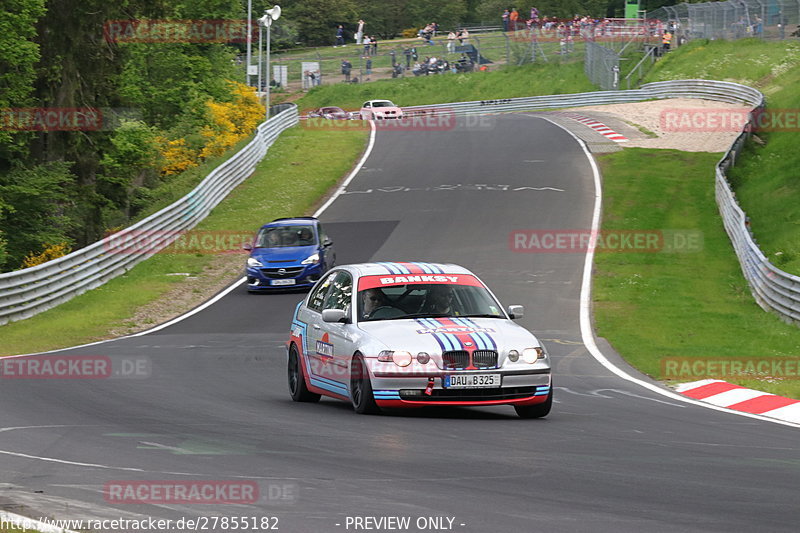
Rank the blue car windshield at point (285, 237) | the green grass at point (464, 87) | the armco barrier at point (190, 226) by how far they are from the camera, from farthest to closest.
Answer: the green grass at point (464, 87)
the blue car windshield at point (285, 237)
the armco barrier at point (190, 226)

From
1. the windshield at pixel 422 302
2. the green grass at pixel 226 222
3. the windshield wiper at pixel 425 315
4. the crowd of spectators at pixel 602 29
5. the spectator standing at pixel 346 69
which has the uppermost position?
the crowd of spectators at pixel 602 29

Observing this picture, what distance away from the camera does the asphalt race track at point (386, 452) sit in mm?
6973

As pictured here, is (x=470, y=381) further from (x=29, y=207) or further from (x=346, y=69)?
(x=346, y=69)

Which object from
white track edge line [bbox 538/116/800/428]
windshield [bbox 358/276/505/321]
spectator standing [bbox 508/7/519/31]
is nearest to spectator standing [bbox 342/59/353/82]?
spectator standing [bbox 508/7/519/31]

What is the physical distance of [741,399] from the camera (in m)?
13.6

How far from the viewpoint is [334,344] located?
1218 centimetres

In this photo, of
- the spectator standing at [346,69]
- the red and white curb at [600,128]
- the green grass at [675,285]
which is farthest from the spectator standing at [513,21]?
the green grass at [675,285]

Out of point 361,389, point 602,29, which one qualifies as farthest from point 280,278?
point 602,29

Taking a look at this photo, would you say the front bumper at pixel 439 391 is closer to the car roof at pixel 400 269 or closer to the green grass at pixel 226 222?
the car roof at pixel 400 269

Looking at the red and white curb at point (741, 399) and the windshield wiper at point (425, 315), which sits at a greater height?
the windshield wiper at point (425, 315)

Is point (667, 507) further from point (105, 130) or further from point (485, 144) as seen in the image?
point (485, 144)

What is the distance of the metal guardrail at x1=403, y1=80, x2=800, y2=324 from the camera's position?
22062 mm

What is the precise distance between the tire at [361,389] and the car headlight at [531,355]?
1.46 metres

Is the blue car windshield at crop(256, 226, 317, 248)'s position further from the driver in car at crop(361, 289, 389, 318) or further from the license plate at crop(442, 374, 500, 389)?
the license plate at crop(442, 374, 500, 389)
